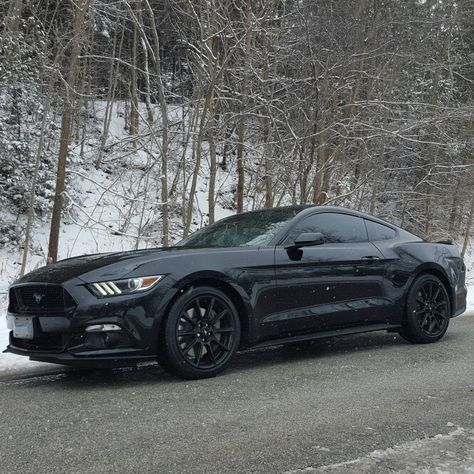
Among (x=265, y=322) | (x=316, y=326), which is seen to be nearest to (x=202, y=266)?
(x=265, y=322)

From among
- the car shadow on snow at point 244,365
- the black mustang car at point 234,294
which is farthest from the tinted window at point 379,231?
the car shadow on snow at point 244,365

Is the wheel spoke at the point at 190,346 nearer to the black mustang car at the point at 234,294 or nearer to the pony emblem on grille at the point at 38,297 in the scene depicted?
the black mustang car at the point at 234,294

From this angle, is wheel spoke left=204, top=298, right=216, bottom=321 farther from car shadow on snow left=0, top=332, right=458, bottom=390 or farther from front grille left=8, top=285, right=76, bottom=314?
front grille left=8, top=285, right=76, bottom=314

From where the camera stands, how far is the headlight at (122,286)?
4.58 m

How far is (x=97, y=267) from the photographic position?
4.75 metres

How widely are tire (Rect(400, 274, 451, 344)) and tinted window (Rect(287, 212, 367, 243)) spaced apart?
2.88 feet

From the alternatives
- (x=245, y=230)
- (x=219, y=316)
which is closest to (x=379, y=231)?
(x=245, y=230)

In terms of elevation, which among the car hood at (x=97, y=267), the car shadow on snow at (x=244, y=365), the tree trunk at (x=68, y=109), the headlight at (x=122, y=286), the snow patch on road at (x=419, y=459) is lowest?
the car shadow on snow at (x=244, y=365)

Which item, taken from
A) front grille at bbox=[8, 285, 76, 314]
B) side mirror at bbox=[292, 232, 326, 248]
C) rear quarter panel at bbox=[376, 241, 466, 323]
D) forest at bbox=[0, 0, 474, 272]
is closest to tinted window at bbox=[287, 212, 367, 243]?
side mirror at bbox=[292, 232, 326, 248]

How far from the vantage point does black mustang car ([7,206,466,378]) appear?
4582 millimetres

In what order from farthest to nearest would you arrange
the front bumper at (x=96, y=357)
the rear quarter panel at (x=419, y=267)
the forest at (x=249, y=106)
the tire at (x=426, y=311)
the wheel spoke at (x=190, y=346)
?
the forest at (x=249, y=106) < the tire at (x=426, y=311) < the rear quarter panel at (x=419, y=267) < the wheel spoke at (x=190, y=346) < the front bumper at (x=96, y=357)

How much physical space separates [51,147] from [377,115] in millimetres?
10516

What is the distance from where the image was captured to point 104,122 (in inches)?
942

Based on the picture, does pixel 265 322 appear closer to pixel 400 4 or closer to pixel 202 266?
pixel 202 266
